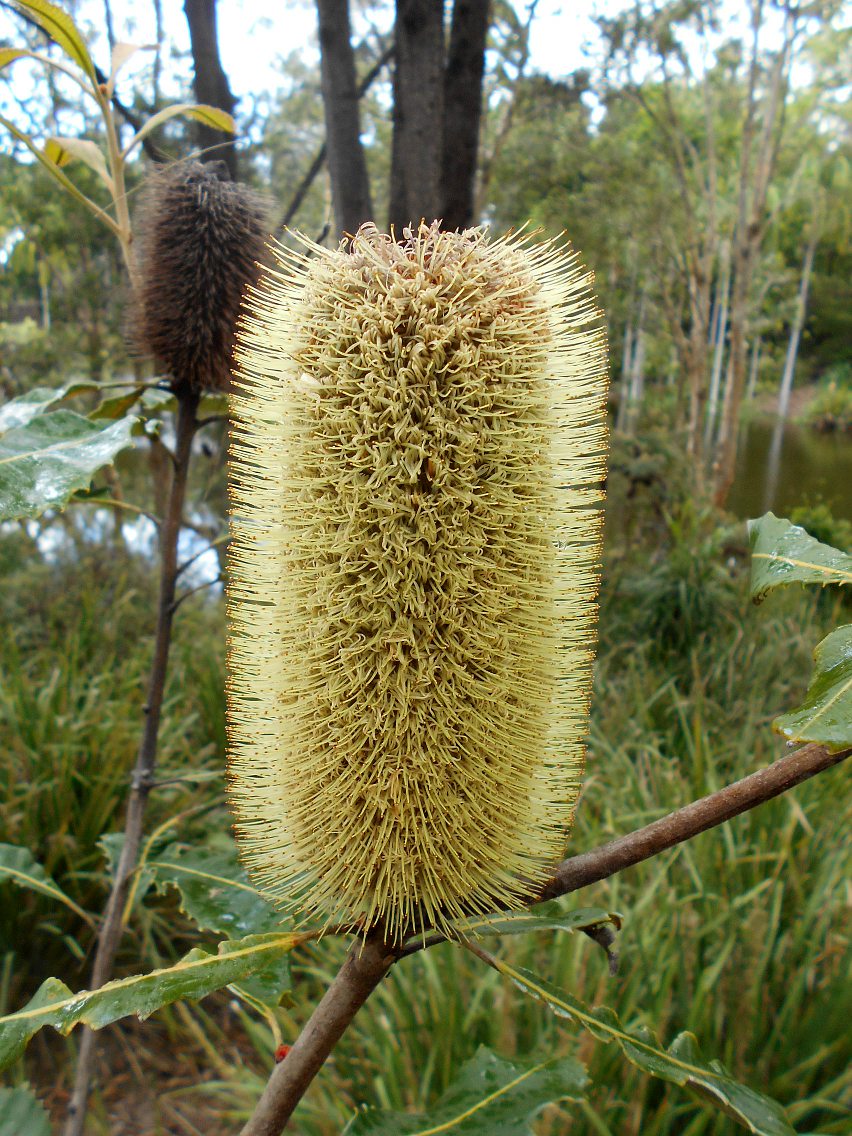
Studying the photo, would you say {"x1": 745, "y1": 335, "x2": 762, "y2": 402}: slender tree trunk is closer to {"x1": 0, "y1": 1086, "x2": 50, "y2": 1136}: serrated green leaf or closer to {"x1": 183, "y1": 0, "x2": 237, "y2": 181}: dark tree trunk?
{"x1": 183, "y1": 0, "x2": 237, "y2": 181}: dark tree trunk

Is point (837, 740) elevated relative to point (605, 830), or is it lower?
elevated

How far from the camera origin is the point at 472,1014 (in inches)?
106

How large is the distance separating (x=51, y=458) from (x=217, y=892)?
0.92 metres

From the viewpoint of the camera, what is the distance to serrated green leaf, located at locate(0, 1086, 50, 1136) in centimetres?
121

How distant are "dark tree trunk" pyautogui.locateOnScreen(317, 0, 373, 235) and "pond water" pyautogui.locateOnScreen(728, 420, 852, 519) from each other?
9812 millimetres

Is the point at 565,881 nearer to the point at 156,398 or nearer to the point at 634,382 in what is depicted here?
the point at 156,398

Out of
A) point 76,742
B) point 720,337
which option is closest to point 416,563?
point 76,742

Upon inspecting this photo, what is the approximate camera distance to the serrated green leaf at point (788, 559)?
0.93 meters

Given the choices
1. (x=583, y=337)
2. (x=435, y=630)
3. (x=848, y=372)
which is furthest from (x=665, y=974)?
(x=848, y=372)

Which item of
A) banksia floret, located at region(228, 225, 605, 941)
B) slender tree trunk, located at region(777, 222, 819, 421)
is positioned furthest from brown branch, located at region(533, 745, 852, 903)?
slender tree trunk, located at region(777, 222, 819, 421)

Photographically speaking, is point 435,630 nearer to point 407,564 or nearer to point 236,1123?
point 407,564

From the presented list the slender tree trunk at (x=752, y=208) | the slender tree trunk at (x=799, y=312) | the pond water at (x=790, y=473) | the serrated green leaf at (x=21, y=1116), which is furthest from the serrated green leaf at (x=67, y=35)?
the slender tree trunk at (x=799, y=312)

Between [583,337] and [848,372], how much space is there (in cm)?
4535

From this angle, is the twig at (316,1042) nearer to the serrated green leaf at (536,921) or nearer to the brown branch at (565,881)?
the brown branch at (565,881)
